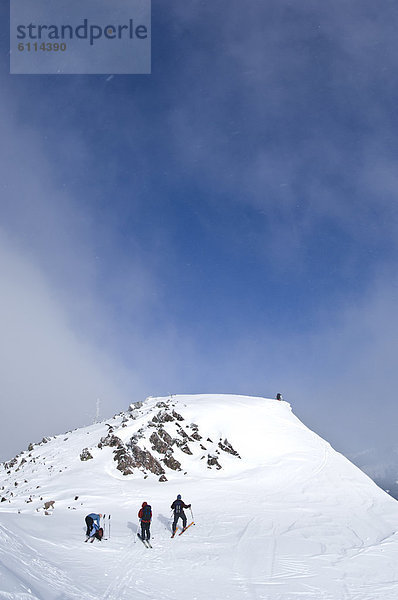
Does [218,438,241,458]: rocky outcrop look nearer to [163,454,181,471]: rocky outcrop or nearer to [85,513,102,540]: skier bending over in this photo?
[163,454,181,471]: rocky outcrop

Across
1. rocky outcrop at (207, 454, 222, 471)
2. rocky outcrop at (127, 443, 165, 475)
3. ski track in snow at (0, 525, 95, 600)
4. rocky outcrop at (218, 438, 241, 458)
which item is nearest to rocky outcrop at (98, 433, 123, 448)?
rocky outcrop at (127, 443, 165, 475)

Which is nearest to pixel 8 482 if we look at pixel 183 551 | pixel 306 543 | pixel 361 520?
pixel 183 551

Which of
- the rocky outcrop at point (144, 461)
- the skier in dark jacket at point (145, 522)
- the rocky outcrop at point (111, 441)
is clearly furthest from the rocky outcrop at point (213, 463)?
the skier in dark jacket at point (145, 522)

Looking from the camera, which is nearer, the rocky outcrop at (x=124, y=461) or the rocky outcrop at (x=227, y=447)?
the rocky outcrop at (x=124, y=461)

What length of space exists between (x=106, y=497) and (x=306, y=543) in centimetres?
1289

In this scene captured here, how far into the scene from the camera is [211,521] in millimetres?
19578

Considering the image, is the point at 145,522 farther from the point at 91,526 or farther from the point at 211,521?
the point at 211,521

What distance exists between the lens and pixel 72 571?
1047cm

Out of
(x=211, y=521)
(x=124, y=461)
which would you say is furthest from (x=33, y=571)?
(x=124, y=461)

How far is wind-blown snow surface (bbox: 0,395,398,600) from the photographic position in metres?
10.4

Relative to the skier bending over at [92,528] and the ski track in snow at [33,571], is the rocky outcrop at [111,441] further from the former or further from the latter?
the ski track in snow at [33,571]

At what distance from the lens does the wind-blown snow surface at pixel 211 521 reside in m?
10.4

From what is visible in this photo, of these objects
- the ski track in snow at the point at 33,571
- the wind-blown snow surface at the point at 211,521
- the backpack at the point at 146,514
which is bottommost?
the wind-blown snow surface at the point at 211,521

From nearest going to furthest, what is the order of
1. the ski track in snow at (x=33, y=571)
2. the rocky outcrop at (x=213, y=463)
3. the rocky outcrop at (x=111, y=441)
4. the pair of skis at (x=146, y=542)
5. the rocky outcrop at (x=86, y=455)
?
the ski track in snow at (x=33, y=571) → the pair of skis at (x=146, y=542) → the rocky outcrop at (x=86, y=455) → the rocky outcrop at (x=213, y=463) → the rocky outcrop at (x=111, y=441)
